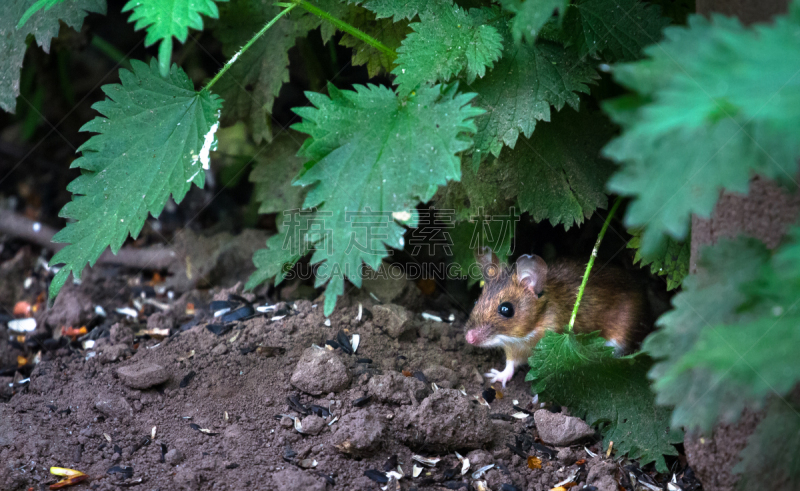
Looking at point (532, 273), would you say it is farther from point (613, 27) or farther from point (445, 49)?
point (445, 49)

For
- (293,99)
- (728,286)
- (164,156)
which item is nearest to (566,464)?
(728,286)

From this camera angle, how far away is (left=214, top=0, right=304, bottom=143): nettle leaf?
12.9 feet

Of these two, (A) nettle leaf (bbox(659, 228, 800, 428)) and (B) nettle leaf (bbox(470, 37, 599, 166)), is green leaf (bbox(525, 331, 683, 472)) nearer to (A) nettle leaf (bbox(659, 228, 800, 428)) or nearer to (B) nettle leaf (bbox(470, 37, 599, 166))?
(B) nettle leaf (bbox(470, 37, 599, 166))

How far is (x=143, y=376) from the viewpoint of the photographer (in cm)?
308

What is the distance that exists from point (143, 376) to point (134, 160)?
105 centimetres

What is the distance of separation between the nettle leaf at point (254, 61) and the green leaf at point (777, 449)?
310cm

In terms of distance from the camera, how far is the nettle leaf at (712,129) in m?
1.43

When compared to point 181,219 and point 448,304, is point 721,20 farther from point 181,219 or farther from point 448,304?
point 181,219

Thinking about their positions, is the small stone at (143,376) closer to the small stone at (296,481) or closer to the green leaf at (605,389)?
the small stone at (296,481)

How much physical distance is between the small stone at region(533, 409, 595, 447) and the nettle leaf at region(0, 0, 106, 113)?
3142 mm

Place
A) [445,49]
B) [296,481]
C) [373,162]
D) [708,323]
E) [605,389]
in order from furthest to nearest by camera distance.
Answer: [605,389], [445,49], [373,162], [296,481], [708,323]

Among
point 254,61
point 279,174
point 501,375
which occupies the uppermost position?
point 254,61

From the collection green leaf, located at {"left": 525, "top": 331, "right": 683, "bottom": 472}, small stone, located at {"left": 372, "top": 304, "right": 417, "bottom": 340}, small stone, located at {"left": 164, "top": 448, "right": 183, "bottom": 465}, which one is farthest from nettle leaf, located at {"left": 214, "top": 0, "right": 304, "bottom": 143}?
green leaf, located at {"left": 525, "top": 331, "right": 683, "bottom": 472}

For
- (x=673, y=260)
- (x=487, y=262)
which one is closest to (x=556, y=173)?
(x=673, y=260)
